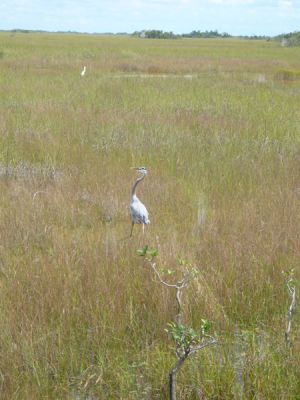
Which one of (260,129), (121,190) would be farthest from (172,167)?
(260,129)

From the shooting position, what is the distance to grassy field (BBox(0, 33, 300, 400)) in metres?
2.44

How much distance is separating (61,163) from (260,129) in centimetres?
338

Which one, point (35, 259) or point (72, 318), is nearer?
point (72, 318)

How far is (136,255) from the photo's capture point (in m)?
3.44

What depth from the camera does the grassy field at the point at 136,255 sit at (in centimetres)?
244

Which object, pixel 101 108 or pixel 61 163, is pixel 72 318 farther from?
pixel 101 108

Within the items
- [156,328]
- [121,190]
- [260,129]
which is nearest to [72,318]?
[156,328]

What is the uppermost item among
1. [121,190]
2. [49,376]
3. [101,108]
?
[101,108]

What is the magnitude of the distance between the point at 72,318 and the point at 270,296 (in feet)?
3.86

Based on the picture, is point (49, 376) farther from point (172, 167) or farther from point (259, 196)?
point (172, 167)

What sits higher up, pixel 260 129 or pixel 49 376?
pixel 260 129

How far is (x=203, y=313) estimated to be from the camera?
2.90 meters

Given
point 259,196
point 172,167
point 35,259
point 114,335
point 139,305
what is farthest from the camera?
point 172,167

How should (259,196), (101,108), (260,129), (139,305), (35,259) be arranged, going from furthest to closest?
1. (101,108)
2. (260,129)
3. (259,196)
4. (35,259)
5. (139,305)
